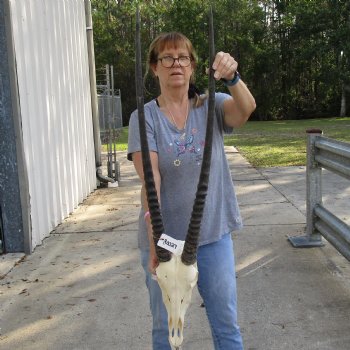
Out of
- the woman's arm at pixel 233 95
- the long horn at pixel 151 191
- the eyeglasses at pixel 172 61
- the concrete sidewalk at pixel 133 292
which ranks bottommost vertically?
the concrete sidewalk at pixel 133 292

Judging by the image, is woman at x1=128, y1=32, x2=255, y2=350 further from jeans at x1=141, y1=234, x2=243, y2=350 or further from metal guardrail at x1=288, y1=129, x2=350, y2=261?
metal guardrail at x1=288, y1=129, x2=350, y2=261

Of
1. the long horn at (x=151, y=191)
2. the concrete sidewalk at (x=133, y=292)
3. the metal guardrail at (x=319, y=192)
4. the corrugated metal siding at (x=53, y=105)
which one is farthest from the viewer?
the corrugated metal siding at (x=53, y=105)

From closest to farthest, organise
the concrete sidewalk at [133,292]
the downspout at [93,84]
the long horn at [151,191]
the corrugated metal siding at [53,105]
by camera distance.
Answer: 1. the long horn at [151,191]
2. the concrete sidewalk at [133,292]
3. the corrugated metal siding at [53,105]
4. the downspout at [93,84]

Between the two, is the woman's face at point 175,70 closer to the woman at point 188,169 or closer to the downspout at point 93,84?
the woman at point 188,169

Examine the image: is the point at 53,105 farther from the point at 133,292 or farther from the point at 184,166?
the point at 184,166

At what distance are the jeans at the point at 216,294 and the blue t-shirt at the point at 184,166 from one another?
8 cm

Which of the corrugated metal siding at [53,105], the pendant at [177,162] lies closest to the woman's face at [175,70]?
the pendant at [177,162]

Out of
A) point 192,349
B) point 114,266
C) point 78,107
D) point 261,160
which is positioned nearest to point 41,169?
point 114,266

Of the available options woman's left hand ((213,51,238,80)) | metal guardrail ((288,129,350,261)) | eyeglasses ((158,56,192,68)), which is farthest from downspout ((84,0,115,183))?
woman's left hand ((213,51,238,80))

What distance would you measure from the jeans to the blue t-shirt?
0.08 metres

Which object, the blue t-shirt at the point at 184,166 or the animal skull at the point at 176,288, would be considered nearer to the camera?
the animal skull at the point at 176,288

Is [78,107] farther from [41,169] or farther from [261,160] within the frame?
[261,160]

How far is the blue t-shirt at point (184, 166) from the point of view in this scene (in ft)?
7.75

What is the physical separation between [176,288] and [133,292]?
2181 mm
